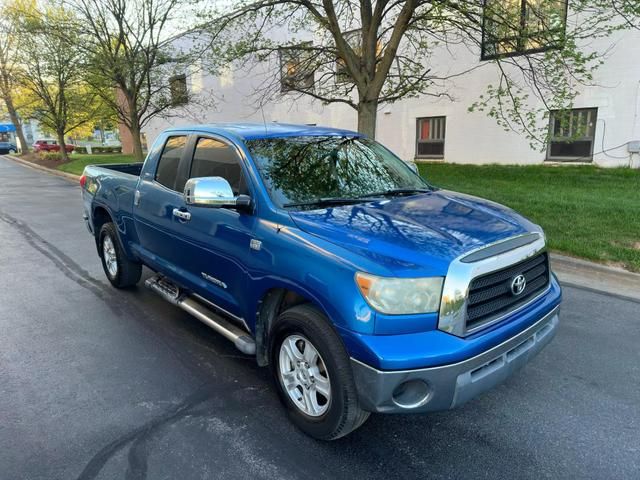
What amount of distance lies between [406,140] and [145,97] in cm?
1050

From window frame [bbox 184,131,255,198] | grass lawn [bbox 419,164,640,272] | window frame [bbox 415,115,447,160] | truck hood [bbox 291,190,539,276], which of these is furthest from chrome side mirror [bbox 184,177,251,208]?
window frame [bbox 415,115,447,160]

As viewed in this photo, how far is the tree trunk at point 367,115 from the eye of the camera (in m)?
9.12

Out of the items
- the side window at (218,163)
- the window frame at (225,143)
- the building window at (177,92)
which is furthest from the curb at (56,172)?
the side window at (218,163)

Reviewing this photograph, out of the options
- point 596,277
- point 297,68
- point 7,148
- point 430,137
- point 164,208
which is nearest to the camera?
point 164,208

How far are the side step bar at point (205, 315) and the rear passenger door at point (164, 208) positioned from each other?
18 centimetres

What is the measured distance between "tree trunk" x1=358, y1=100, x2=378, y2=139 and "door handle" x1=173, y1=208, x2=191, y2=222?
6.08 meters

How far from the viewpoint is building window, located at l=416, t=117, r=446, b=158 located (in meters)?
15.8

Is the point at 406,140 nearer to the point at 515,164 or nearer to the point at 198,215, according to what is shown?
the point at 515,164

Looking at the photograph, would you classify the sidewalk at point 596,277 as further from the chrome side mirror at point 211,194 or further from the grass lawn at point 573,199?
the chrome side mirror at point 211,194

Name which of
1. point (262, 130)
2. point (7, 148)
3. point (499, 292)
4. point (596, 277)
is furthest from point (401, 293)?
point (7, 148)

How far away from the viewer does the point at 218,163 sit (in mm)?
3648

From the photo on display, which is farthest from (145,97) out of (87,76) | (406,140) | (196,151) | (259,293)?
(259,293)

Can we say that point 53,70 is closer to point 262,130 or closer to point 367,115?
point 367,115

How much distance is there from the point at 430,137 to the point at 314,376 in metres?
14.6
